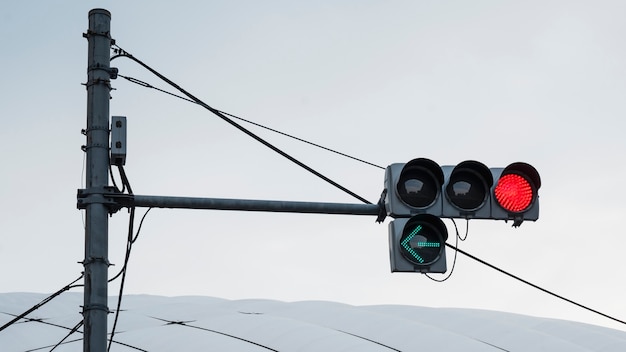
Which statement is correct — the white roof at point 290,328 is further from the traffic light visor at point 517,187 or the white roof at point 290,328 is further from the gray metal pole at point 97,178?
the traffic light visor at point 517,187

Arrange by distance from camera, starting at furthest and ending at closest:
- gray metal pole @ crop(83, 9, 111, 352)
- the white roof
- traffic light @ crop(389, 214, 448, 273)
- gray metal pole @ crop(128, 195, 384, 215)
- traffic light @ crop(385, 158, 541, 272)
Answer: the white roof
traffic light @ crop(385, 158, 541, 272)
traffic light @ crop(389, 214, 448, 273)
gray metal pole @ crop(128, 195, 384, 215)
gray metal pole @ crop(83, 9, 111, 352)

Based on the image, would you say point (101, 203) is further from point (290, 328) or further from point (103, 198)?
point (290, 328)

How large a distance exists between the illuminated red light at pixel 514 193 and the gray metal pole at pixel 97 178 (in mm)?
4287

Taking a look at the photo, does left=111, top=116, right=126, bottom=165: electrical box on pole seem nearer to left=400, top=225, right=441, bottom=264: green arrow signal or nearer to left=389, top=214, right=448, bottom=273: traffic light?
left=389, top=214, right=448, bottom=273: traffic light

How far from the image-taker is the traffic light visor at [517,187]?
11195mm

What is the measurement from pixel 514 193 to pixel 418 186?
1.06 metres

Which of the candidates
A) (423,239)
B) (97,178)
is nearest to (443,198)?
(423,239)

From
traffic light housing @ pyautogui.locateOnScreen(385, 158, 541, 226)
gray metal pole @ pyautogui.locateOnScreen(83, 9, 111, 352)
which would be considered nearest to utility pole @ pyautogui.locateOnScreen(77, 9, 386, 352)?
gray metal pole @ pyautogui.locateOnScreen(83, 9, 111, 352)

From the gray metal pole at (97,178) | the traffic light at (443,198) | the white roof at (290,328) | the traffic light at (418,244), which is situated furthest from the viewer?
the white roof at (290,328)

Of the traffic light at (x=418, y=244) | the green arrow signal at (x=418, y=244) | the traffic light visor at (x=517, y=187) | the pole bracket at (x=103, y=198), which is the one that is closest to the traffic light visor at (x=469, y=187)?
the traffic light visor at (x=517, y=187)

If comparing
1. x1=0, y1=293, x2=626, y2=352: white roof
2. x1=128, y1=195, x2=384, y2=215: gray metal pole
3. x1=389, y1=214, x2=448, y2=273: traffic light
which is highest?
x1=128, y1=195, x2=384, y2=215: gray metal pole

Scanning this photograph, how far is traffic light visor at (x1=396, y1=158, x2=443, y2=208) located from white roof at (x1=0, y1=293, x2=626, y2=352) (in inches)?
658

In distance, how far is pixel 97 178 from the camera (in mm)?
11008

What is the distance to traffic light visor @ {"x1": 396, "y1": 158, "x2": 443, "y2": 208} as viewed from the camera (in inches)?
441
